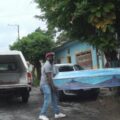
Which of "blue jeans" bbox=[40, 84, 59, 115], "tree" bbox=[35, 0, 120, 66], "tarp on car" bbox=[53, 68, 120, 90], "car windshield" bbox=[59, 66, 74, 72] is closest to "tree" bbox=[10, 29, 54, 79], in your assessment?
"car windshield" bbox=[59, 66, 74, 72]

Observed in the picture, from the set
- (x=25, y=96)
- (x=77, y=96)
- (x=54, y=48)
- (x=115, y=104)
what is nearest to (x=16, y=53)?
(x=25, y=96)

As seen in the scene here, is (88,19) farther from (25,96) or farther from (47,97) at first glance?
(25,96)

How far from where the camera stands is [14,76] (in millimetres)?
18609

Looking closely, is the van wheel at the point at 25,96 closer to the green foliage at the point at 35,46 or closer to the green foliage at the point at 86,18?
the green foliage at the point at 86,18

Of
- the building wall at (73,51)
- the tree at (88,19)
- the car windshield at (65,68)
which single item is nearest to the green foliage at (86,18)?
the tree at (88,19)

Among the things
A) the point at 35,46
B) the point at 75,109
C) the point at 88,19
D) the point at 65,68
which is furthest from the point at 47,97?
the point at 35,46

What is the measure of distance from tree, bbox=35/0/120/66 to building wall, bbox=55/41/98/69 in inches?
378

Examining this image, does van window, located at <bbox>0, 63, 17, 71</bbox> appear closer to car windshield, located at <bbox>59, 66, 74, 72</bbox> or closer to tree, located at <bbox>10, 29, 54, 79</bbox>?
car windshield, located at <bbox>59, 66, 74, 72</bbox>

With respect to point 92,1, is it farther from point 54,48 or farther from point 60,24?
point 54,48

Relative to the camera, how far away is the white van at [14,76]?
1692 centimetres

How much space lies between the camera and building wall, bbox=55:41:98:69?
27.6 m

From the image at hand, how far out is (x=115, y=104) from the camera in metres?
15.8

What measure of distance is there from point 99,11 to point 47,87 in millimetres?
2582

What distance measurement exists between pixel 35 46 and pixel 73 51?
13.8 ft
